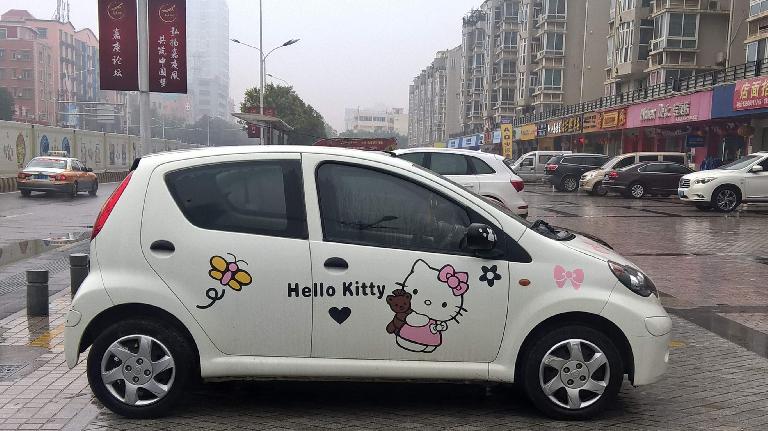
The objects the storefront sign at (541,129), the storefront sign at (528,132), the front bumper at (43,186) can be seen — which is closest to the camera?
the front bumper at (43,186)

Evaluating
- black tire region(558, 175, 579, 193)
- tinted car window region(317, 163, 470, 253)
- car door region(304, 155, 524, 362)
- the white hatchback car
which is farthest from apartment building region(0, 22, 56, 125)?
car door region(304, 155, 524, 362)

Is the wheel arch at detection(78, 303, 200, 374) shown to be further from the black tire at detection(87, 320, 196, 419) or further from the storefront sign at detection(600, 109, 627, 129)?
the storefront sign at detection(600, 109, 627, 129)

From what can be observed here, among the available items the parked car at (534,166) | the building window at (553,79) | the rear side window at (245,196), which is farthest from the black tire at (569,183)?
the building window at (553,79)

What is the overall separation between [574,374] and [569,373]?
1.2 inches

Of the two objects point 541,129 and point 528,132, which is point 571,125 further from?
point 528,132

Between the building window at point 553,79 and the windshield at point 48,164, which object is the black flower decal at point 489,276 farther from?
the building window at point 553,79

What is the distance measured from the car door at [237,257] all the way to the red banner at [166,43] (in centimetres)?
867

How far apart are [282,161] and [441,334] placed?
4.77ft

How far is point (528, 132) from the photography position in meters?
57.3

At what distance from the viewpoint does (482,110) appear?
299 ft

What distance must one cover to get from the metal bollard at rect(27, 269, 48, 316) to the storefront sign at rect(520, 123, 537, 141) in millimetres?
51975

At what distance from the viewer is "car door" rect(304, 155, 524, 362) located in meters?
3.94

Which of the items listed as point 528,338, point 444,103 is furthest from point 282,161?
point 444,103

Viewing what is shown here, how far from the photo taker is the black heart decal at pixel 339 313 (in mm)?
3947
